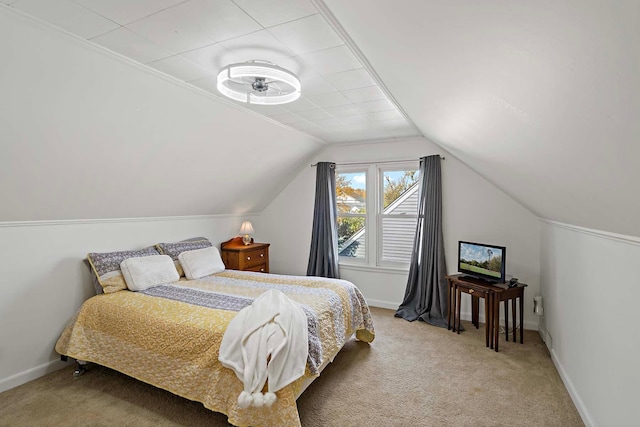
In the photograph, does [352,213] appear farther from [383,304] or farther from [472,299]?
[472,299]

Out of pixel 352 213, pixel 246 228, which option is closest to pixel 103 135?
pixel 246 228

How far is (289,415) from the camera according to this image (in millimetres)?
1912

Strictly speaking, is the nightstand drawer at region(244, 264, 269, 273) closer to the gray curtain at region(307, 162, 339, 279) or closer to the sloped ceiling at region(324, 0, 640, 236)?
the gray curtain at region(307, 162, 339, 279)

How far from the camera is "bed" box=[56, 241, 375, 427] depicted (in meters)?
2.05

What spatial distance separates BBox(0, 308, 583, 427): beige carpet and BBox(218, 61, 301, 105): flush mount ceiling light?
2.26 m

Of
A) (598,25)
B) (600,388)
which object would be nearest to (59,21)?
(598,25)

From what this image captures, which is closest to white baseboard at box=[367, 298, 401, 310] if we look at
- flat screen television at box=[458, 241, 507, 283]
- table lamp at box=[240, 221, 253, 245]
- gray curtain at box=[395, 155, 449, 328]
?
gray curtain at box=[395, 155, 449, 328]

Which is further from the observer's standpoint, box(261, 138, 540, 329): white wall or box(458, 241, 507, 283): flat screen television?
box(261, 138, 540, 329): white wall

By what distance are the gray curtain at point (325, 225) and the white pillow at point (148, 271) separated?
1994 mm

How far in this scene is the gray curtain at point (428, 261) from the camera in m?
4.04

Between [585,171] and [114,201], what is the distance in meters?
3.53

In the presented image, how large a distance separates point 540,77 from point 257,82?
1917 mm

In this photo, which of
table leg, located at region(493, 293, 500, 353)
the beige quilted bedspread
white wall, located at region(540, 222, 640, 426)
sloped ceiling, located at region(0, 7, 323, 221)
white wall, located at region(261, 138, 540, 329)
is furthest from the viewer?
white wall, located at region(261, 138, 540, 329)

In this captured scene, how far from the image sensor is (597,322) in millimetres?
1956
